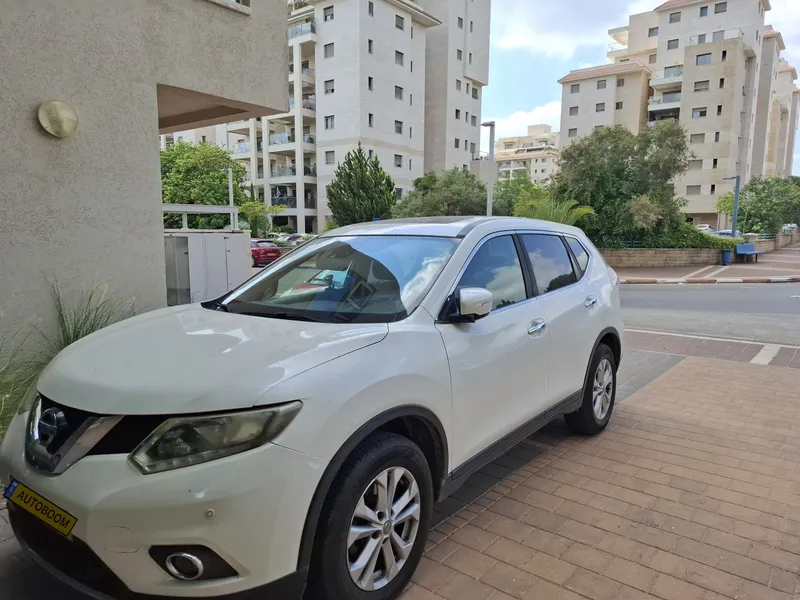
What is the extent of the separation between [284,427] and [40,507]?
3.26 ft

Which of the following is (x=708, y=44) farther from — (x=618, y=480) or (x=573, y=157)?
(x=618, y=480)

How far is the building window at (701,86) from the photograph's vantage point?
5312 cm

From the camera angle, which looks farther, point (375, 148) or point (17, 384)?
point (375, 148)

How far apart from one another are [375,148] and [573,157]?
24353 mm

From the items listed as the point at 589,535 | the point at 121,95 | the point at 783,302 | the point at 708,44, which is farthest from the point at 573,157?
the point at 708,44

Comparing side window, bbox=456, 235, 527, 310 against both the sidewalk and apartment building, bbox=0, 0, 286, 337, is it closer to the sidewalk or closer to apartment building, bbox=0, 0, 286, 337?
apartment building, bbox=0, 0, 286, 337

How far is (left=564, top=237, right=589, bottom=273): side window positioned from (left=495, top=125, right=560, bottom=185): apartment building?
117836 millimetres

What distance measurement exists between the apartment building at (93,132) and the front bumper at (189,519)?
14.3 feet

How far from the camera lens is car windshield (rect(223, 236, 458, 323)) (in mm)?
2818

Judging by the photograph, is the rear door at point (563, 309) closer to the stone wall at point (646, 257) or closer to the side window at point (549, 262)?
the side window at point (549, 262)

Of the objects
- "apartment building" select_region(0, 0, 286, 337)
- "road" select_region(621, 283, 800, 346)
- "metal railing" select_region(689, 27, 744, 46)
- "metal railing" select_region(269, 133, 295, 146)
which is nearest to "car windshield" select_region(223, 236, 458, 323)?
"apartment building" select_region(0, 0, 286, 337)

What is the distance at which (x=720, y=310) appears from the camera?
41.3ft

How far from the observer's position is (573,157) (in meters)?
25.1

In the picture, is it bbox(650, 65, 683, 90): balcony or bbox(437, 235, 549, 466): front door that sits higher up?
bbox(650, 65, 683, 90): balcony
